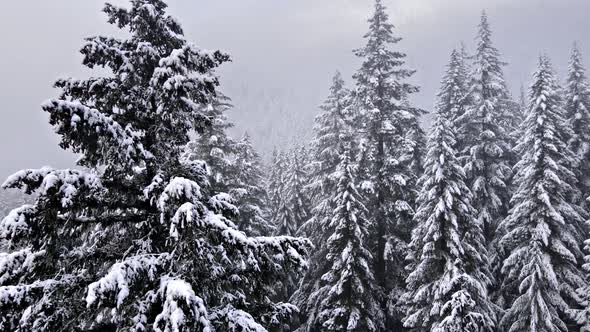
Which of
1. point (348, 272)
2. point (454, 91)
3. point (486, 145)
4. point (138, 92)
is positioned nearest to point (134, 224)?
point (138, 92)

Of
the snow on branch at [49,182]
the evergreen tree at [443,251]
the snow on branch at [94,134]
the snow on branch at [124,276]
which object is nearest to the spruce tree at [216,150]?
the evergreen tree at [443,251]

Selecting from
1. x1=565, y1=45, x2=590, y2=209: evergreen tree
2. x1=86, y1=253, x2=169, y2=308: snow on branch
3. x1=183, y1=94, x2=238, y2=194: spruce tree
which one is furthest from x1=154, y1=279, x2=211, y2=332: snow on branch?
x1=565, y1=45, x2=590, y2=209: evergreen tree

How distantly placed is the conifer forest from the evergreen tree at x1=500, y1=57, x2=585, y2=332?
11 centimetres

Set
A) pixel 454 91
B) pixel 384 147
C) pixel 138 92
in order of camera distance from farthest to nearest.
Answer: pixel 454 91 → pixel 384 147 → pixel 138 92

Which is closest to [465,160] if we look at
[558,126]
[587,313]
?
[558,126]

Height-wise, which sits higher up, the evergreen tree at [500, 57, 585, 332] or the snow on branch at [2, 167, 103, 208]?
the evergreen tree at [500, 57, 585, 332]

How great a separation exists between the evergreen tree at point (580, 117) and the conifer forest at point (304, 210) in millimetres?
134

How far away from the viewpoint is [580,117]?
26.4 metres

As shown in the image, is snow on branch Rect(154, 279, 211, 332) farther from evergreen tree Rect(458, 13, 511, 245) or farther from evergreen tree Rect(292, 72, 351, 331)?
evergreen tree Rect(458, 13, 511, 245)

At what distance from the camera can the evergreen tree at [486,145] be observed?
1013 inches

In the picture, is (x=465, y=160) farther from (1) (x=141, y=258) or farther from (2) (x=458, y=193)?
(1) (x=141, y=258)

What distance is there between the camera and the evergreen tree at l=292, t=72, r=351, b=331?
21.2 m

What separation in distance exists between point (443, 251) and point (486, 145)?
38.0ft

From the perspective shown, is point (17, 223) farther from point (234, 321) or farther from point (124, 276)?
point (234, 321)
